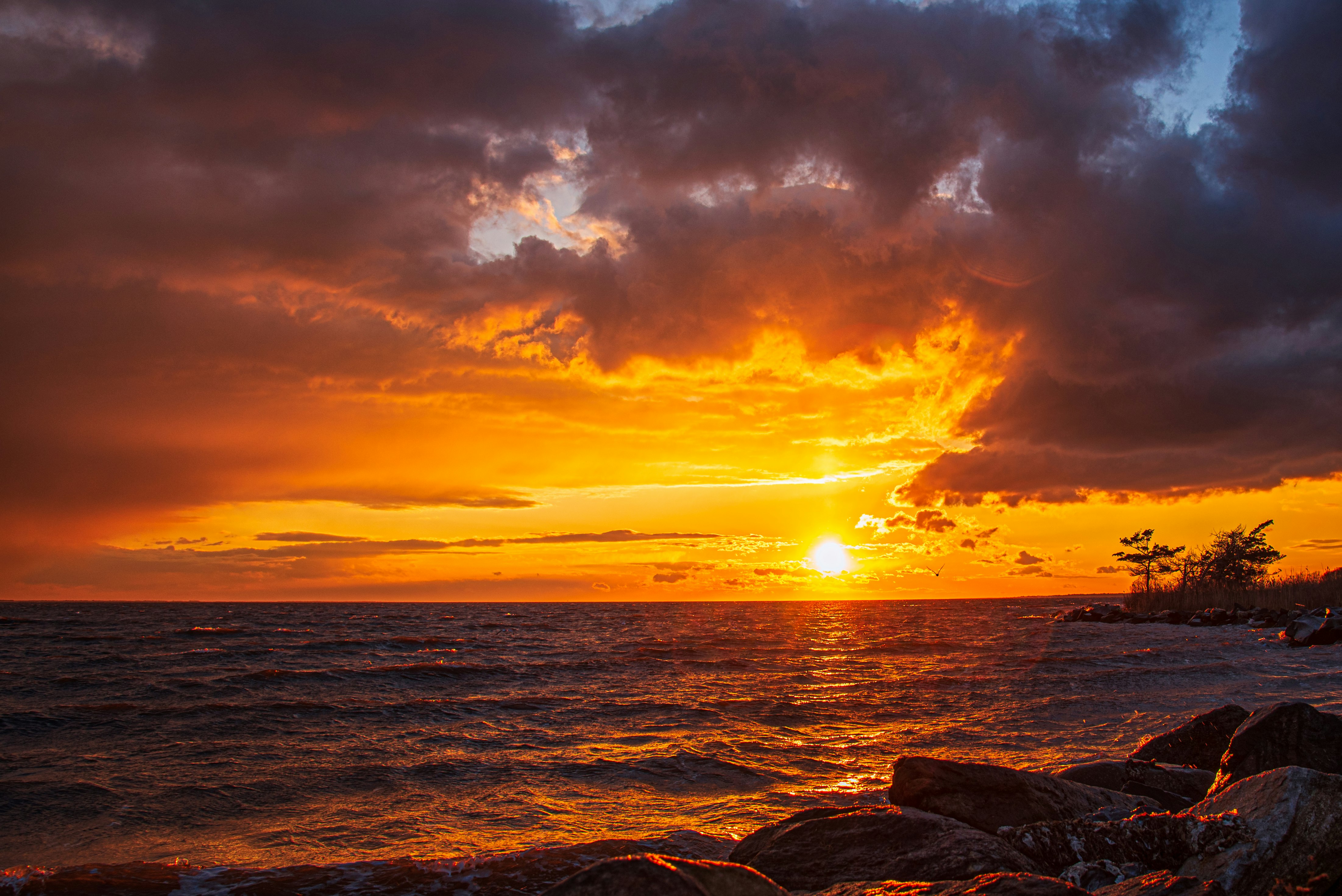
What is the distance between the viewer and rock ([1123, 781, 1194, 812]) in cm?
988

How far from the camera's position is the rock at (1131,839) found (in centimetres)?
618

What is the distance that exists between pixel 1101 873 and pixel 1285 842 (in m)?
1.48

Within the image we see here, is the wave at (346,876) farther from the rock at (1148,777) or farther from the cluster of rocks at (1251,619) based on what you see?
the cluster of rocks at (1251,619)

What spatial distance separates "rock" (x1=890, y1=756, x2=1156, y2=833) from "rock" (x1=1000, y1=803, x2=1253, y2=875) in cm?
128

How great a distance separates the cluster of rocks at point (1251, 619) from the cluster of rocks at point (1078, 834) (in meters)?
34.1

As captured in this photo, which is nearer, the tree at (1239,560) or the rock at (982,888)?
the rock at (982,888)

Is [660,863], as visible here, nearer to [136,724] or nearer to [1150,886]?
[1150,886]

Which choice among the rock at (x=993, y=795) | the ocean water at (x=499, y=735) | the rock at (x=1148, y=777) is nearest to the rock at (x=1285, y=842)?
the rock at (x=993, y=795)

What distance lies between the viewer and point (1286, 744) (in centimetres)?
999

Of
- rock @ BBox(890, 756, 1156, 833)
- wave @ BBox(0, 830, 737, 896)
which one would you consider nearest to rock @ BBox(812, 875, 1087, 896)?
rock @ BBox(890, 756, 1156, 833)

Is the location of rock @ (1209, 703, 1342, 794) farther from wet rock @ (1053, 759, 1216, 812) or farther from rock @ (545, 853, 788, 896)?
rock @ (545, 853, 788, 896)

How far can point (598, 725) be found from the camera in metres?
18.6

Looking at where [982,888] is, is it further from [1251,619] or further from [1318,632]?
[1251,619]

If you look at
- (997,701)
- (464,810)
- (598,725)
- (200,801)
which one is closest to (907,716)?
(997,701)
